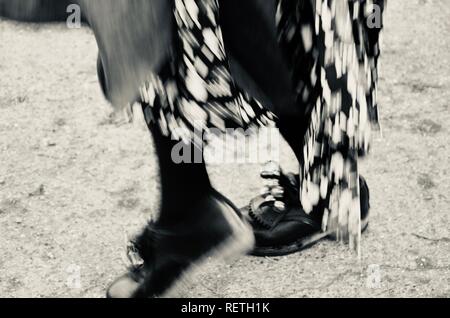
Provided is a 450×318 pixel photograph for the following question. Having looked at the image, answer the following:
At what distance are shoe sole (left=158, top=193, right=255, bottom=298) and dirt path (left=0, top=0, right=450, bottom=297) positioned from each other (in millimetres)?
26

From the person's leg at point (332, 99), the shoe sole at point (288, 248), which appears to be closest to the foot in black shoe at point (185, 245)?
the shoe sole at point (288, 248)

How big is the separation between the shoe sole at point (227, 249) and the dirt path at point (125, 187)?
26 millimetres

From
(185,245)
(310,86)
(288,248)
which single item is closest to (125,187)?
(185,245)

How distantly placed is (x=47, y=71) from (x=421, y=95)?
1.31m

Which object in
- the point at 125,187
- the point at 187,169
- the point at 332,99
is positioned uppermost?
the point at 332,99

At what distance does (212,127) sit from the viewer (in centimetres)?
123

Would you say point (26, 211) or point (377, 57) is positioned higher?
point (377, 57)

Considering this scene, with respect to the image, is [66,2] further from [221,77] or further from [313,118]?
[313,118]

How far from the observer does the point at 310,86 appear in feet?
4.14

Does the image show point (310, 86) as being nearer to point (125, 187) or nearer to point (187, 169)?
point (187, 169)

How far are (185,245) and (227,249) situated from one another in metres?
0.12

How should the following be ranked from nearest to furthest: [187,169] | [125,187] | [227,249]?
[187,169], [227,249], [125,187]

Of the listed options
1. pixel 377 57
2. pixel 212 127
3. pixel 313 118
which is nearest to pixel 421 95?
pixel 377 57
